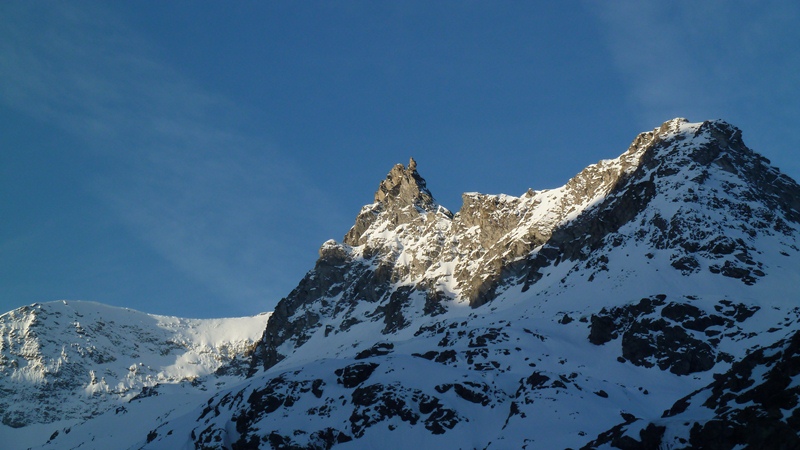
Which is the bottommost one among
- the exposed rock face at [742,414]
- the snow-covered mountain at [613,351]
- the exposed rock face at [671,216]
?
the exposed rock face at [742,414]

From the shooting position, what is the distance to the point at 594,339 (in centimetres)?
12988

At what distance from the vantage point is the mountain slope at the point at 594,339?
107188mm

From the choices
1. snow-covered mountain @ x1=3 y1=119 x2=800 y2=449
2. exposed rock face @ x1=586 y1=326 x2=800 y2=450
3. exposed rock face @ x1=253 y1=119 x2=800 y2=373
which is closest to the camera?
exposed rock face @ x1=586 y1=326 x2=800 y2=450

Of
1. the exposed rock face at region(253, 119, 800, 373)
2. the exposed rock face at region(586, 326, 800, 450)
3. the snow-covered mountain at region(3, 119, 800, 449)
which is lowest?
the exposed rock face at region(586, 326, 800, 450)

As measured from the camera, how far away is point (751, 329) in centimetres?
11738

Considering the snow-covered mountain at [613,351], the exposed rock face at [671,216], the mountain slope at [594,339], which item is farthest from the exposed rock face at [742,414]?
the exposed rock face at [671,216]

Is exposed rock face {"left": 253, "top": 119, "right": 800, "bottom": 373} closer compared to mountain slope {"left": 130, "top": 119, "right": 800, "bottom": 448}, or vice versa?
mountain slope {"left": 130, "top": 119, "right": 800, "bottom": 448}

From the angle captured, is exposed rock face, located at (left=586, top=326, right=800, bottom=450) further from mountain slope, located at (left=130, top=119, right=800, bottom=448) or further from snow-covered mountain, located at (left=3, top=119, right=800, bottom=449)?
mountain slope, located at (left=130, top=119, right=800, bottom=448)

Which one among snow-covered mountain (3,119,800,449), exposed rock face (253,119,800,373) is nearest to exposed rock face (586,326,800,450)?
snow-covered mountain (3,119,800,449)

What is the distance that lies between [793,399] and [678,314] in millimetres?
68262

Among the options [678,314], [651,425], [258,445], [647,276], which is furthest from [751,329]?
[258,445]

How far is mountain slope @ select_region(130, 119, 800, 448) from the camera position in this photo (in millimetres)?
107188

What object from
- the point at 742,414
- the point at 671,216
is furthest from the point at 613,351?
the point at 742,414

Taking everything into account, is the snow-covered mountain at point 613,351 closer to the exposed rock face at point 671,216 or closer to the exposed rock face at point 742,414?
the exposed rock face at point 742,414
